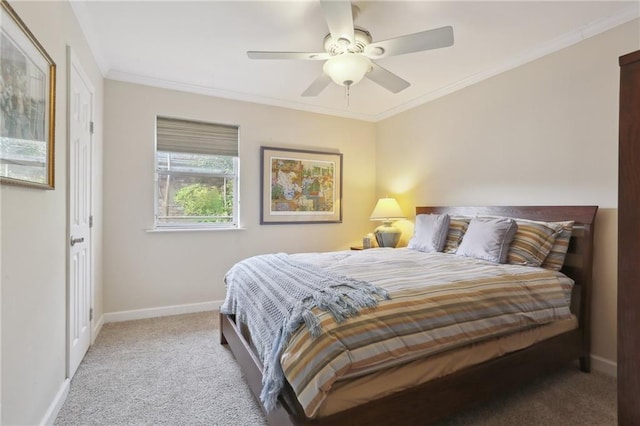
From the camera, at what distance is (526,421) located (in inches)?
68.4

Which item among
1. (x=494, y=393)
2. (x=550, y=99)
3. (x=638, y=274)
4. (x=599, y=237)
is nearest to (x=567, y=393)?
(x=494, y=393)

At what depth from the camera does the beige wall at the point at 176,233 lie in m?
3.24

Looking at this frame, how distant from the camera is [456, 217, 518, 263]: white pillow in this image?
2486 millimetres

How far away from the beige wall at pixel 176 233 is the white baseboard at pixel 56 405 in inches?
55.5

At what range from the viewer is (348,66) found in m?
2.13

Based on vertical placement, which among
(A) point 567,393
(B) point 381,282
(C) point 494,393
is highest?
(B) point 381,282

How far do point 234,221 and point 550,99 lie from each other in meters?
3.40

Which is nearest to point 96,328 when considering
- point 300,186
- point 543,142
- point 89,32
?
point 89,32

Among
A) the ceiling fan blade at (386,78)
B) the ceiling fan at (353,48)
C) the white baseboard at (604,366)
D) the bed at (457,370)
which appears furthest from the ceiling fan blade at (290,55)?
the white baseboard at (604,366)

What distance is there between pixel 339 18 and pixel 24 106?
1611mm

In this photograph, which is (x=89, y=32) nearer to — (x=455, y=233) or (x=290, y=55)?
(x=290, y=55)

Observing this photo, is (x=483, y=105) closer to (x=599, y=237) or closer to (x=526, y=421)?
(x=599, y=237)

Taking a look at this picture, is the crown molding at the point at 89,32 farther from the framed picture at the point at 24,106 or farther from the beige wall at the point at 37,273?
the framed picture at the point at 24,106

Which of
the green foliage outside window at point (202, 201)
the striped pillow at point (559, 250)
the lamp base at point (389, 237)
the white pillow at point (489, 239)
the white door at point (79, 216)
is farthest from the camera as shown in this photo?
the lamp base at point (389, 237)
